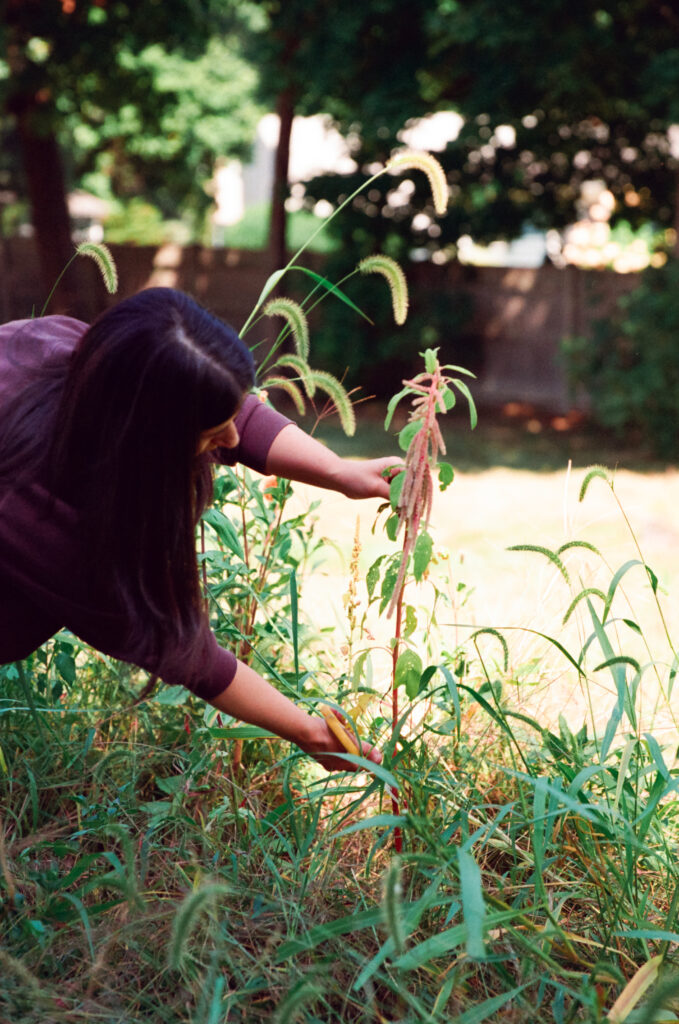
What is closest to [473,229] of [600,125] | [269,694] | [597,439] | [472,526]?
[600,125]

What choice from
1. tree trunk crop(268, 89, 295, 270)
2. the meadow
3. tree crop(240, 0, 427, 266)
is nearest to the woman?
the meadow

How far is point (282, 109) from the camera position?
10.9 meters

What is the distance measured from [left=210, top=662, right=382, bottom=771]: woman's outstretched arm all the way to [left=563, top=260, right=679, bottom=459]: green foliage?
21.9ft

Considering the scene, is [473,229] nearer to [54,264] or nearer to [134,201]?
[54,264]

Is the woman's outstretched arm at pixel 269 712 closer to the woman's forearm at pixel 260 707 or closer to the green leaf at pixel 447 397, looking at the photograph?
the woman's forearm at pixel 260 707

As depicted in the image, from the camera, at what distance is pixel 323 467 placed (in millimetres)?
1843

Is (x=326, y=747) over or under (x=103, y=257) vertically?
under

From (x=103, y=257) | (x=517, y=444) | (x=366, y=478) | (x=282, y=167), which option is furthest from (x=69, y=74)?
(x=366, y=478)

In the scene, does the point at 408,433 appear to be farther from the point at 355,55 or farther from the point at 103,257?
the point at 355,55

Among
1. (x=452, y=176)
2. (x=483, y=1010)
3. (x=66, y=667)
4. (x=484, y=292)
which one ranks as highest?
(x=452, y=176)

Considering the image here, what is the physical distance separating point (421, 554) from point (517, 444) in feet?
26.0

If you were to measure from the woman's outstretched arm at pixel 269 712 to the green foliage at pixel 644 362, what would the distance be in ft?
21.9

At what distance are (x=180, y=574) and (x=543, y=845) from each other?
70 centimetres

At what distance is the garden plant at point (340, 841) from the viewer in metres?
1.58
